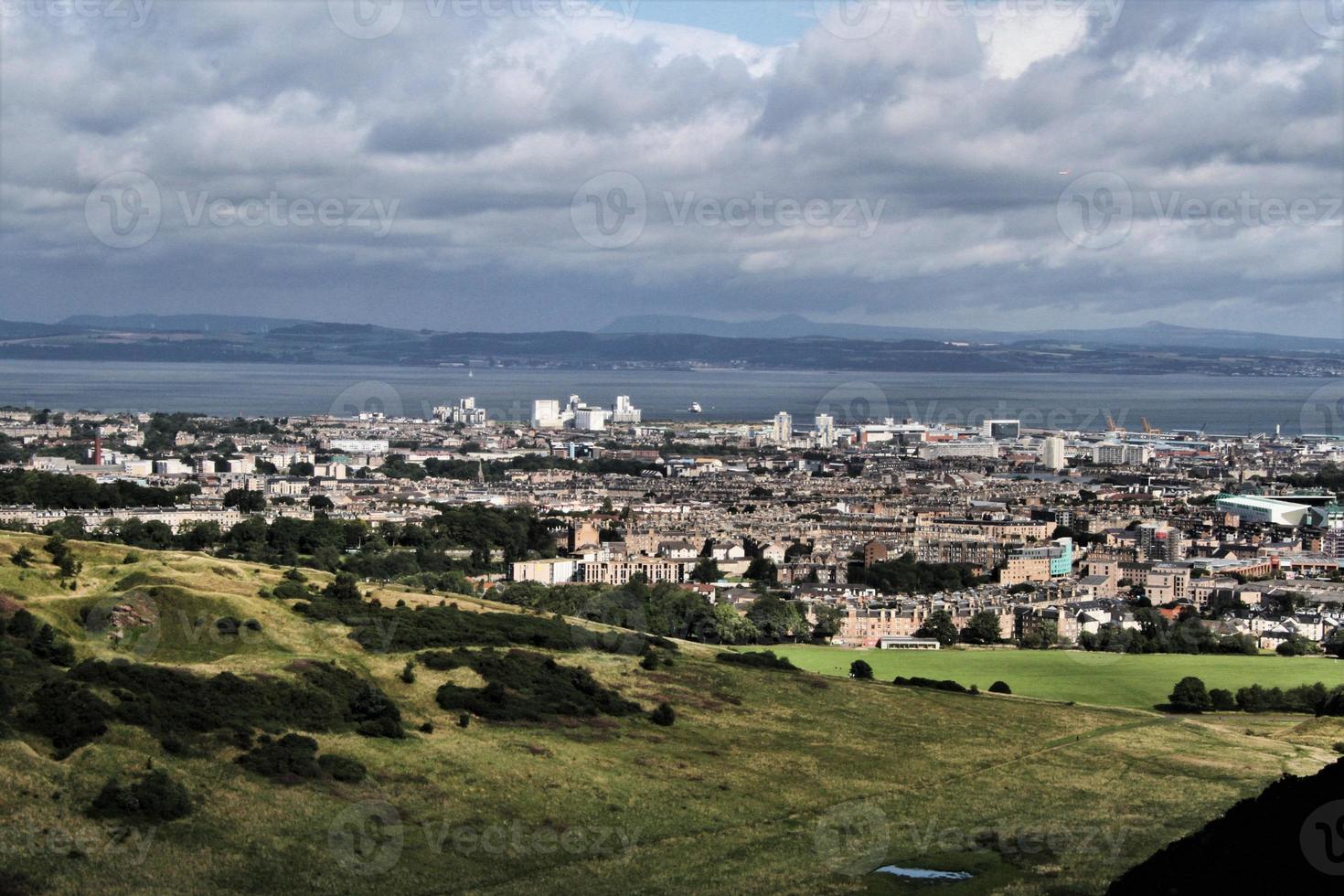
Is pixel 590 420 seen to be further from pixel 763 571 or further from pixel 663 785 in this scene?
pixel 663 785

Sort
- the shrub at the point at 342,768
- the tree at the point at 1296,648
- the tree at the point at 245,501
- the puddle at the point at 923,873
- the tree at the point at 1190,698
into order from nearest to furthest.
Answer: the puddle at the point at 923,873 < the shrub at the point at 342,768 < the tree at the point at 1190,698 < the tree at the point at 1296,648 < the tree at the point at 245,501

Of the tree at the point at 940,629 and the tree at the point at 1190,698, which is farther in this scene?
the tree at the point at 940,629

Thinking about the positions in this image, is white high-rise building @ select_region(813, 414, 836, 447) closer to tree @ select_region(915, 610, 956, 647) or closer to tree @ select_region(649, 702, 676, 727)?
tree @ select_region(915, 610, 956, 647)

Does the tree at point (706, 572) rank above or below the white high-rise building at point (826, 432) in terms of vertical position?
below

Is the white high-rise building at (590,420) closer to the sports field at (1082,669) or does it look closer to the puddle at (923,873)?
the sports field at (1082,669)

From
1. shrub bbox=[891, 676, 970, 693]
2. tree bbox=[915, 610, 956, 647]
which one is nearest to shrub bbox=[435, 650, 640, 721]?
shrub bbox=[891, 676, 970, 693]

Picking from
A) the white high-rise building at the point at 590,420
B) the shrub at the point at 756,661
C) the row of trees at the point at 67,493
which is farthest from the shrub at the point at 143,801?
the white high-rise building at the point at 590,420

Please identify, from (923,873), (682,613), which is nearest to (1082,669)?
(682,613)

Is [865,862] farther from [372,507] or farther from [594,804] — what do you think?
[372,507]
